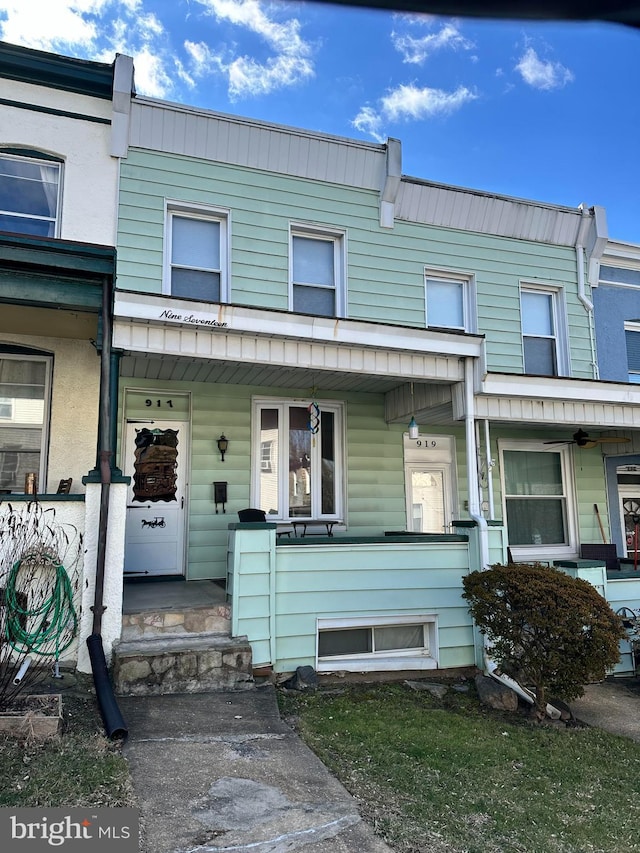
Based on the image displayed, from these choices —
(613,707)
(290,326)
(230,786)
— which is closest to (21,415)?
(290,326)

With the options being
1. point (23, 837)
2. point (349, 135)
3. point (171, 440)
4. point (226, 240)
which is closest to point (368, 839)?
point (23, 837)

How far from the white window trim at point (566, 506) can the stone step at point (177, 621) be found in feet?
17.2

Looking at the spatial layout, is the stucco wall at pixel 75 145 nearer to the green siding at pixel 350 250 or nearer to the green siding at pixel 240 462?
the green siding at pixel 350 250

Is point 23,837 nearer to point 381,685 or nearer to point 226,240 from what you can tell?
point 381,685

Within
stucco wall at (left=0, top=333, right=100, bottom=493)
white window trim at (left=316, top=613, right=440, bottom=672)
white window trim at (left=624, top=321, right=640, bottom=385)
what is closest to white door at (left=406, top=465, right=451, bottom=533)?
white window trim at (left=316, top=613, right=440, bottom=672)

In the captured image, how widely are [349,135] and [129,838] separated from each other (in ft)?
27.1

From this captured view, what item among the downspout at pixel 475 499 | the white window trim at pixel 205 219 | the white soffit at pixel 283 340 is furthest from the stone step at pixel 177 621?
the white window trim at pixel 205 219

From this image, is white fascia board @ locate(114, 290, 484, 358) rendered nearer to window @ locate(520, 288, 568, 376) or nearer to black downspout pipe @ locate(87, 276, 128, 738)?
black downspout pipe @ locate(87, 276, 128, 738)

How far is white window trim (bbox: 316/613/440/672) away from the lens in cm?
660

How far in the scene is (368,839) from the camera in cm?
310

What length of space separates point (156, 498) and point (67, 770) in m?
4.67

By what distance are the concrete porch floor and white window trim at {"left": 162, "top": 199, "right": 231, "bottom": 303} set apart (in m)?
3.51

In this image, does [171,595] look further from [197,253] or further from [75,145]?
[75,145]

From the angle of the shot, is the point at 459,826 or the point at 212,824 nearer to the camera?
the point at 212,824
